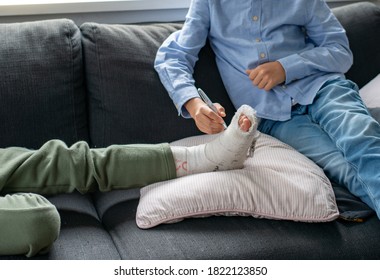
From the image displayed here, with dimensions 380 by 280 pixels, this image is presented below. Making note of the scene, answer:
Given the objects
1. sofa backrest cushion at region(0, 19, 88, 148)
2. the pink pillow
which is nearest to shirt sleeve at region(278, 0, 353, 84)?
the pink pillow

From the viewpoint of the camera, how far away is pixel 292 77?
165 cm

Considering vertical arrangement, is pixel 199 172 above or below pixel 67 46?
below

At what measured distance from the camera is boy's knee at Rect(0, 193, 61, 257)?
1140 millimetres

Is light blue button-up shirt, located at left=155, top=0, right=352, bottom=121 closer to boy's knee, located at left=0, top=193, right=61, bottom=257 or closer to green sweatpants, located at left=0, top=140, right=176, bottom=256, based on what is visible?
green sweatpants, located at left=0, top=140, right=176, bottom=256

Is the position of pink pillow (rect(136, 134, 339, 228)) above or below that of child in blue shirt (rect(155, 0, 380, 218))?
below

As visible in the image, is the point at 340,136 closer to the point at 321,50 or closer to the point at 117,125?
the point at 321,50

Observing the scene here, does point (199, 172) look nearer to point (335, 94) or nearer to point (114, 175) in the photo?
point (114, 175)

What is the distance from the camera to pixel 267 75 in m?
1.64

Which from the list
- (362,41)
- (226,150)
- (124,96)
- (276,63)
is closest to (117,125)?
(124,96)

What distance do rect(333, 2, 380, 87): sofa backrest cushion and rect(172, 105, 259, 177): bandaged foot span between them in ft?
2.09
